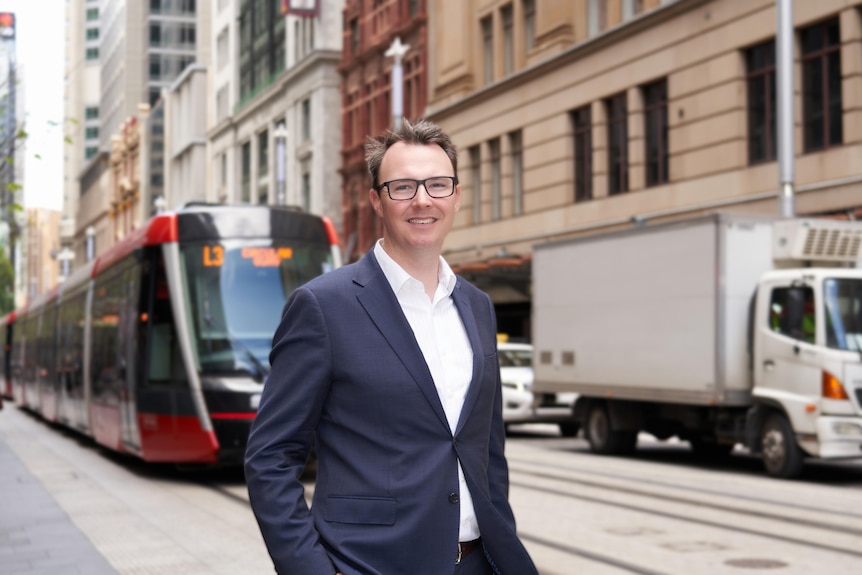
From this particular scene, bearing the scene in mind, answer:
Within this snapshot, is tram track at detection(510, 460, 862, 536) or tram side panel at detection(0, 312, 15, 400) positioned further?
tram side panel at detection(0, 312, 15, 400)

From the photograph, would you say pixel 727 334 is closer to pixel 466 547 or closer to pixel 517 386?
pixel 517 386

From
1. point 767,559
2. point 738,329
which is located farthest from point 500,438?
point 738,329

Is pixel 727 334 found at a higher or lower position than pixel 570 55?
lower

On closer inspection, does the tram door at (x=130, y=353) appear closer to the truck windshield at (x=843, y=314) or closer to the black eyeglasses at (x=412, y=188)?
the truck windshield at (x=843, y=314)

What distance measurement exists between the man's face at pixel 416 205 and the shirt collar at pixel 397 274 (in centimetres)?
4

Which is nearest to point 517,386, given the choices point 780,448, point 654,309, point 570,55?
point 654,309

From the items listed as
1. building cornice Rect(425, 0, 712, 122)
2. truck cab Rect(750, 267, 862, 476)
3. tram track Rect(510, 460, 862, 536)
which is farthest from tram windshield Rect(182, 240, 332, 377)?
building cornice Rect(425, 0, 712, 122)

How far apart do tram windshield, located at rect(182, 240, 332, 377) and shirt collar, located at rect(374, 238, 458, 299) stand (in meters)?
11.4

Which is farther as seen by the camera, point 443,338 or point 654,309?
point 654,309

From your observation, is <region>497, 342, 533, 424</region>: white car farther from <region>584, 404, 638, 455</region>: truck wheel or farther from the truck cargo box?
<region>584, 404, 638, 455</region>: truck wheel

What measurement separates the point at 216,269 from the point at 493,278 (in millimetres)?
23467

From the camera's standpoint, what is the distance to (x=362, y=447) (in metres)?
3.24

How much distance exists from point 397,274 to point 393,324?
153 mm

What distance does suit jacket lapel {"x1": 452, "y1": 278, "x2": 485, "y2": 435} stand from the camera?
328 cm
